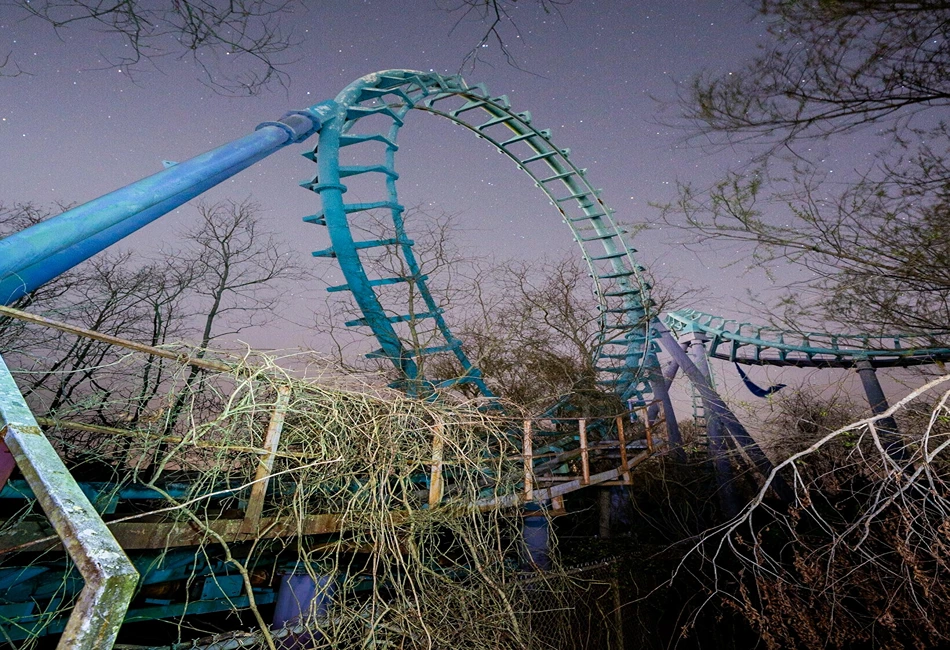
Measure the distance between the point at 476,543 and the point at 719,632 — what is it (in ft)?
22.5

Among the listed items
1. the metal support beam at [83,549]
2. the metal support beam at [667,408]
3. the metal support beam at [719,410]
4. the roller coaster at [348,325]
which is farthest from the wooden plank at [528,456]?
the metal support beam at [667,408]

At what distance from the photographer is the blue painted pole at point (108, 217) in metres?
2.92

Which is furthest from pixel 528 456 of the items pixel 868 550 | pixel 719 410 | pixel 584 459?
pixel 719 410

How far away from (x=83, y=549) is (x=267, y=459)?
7.94 feet

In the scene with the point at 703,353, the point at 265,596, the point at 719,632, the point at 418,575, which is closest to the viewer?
the point at 418,575

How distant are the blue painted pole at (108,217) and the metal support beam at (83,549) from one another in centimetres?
279

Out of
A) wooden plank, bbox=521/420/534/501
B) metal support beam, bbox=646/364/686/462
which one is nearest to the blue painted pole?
wooden plank, bbox=521/420/534/501

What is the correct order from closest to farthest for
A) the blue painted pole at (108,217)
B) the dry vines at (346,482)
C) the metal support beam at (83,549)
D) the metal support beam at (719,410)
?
the metal support beam at (83,549) → the dry vines at (346,482) → the blue painted pole at (108,217) → the metal support beam at (719,410)

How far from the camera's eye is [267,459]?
2.89 metres

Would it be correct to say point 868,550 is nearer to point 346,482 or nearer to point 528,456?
point 528,456

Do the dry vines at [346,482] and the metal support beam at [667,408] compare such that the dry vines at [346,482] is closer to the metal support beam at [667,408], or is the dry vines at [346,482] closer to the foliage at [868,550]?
the foliage at [868,550]

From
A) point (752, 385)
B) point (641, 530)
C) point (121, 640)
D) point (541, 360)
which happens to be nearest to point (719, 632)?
point (641, 530)

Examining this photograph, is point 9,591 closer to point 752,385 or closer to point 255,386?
point 255,386

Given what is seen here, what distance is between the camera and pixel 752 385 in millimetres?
20016
